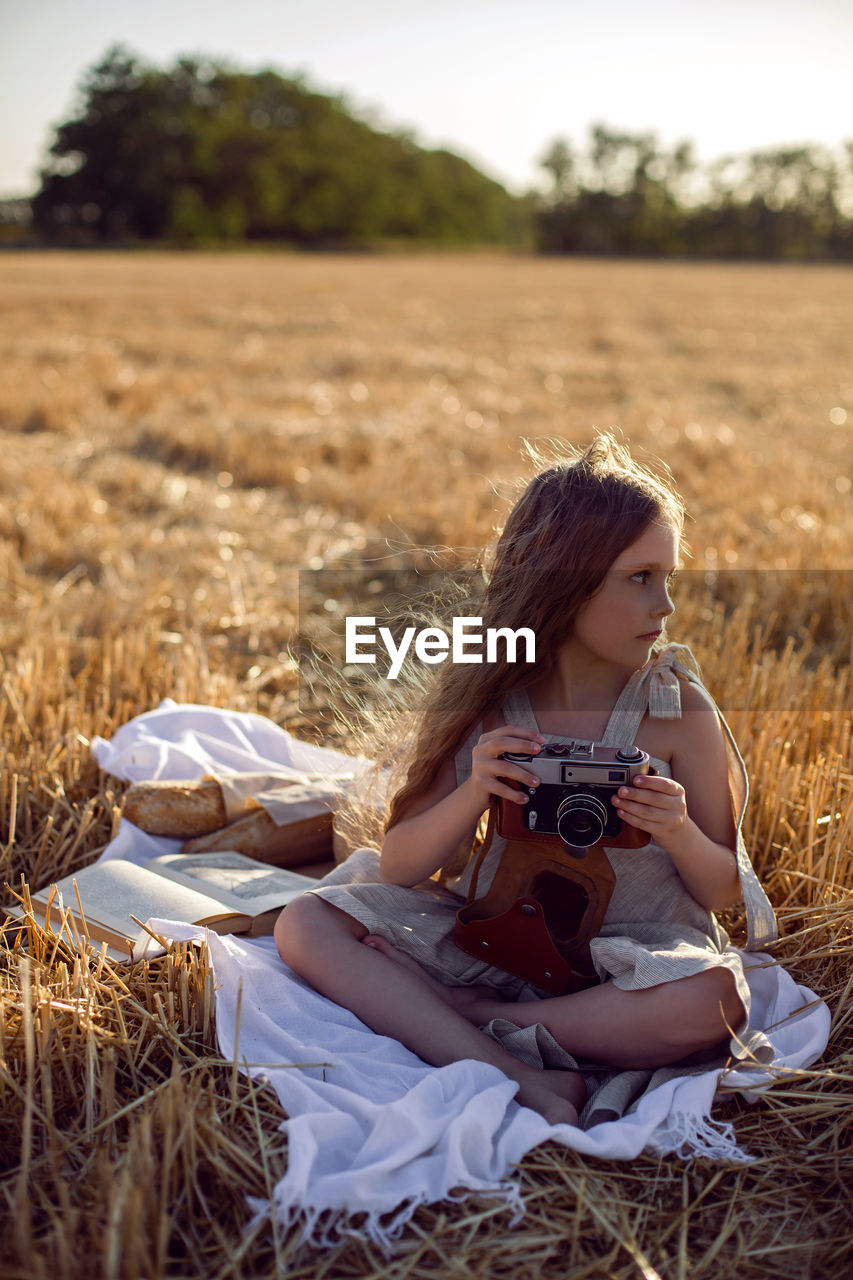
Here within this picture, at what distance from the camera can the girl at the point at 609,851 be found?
2021 mm

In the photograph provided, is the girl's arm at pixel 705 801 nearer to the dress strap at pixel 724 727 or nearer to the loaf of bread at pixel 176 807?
the dress strap at pixel 724 727

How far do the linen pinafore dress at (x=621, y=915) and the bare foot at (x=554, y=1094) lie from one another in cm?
5

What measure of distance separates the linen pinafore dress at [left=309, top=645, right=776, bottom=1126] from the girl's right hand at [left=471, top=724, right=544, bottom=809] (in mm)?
75

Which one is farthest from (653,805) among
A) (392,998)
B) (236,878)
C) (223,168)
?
(223,168)

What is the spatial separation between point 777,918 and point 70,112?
70801 millimetres

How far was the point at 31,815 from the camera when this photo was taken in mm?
2957

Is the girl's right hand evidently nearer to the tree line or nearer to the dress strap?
the dress strap

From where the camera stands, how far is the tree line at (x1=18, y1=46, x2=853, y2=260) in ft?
194

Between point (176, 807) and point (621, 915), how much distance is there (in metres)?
1.33

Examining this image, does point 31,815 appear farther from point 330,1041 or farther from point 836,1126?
point 836,1126

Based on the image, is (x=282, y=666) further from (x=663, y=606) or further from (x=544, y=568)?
(x=663, y=606)

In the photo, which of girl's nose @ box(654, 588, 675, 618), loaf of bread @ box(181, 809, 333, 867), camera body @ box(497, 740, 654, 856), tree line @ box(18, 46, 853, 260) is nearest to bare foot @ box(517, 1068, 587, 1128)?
camera body @ box(497, 740, 654, 856)

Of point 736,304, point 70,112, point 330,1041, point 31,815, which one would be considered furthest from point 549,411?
point 70,112

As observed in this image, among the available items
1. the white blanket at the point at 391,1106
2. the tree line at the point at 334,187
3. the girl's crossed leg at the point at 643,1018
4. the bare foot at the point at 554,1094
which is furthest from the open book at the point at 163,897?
the tree line at the point at 334,187
